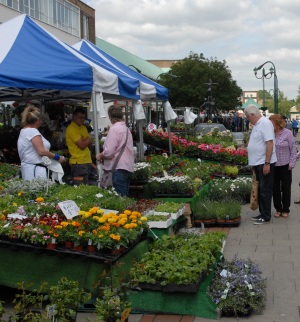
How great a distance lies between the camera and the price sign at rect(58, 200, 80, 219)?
16.2ft

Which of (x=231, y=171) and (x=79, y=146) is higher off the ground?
(x=79, y=146)

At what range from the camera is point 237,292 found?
15.2ft

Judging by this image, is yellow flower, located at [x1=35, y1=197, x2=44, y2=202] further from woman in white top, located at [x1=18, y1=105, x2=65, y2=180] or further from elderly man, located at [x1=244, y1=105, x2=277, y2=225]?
elderly man, located at [x1=244, y1=105, x2=277, y2=225]

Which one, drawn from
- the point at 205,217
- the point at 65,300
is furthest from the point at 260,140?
the point at 65,300

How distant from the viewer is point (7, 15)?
27891 millimetres

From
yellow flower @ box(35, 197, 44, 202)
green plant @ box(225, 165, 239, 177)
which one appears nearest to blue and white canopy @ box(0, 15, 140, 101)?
yellow flower @ box(35, 197, 44, 202)

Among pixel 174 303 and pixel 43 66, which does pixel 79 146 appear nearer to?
pixel 43 66

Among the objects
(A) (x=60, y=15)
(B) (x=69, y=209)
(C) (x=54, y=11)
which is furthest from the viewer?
(A) (x=60, y=15)

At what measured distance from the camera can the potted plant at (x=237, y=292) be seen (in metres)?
4.59

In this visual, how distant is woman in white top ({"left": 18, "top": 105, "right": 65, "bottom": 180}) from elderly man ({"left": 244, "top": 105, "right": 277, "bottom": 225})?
120 inches

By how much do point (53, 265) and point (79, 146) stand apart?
369 cm

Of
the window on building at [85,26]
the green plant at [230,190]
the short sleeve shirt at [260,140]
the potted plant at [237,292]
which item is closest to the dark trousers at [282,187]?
the short sleeve shirt at [260,140]

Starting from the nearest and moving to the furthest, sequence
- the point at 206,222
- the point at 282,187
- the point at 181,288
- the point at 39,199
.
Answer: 1. the point at 181,288
2. the point at 39,199
3. the point at 206,222
4. the point at 282,187

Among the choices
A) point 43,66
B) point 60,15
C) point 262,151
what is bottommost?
point 262,151
